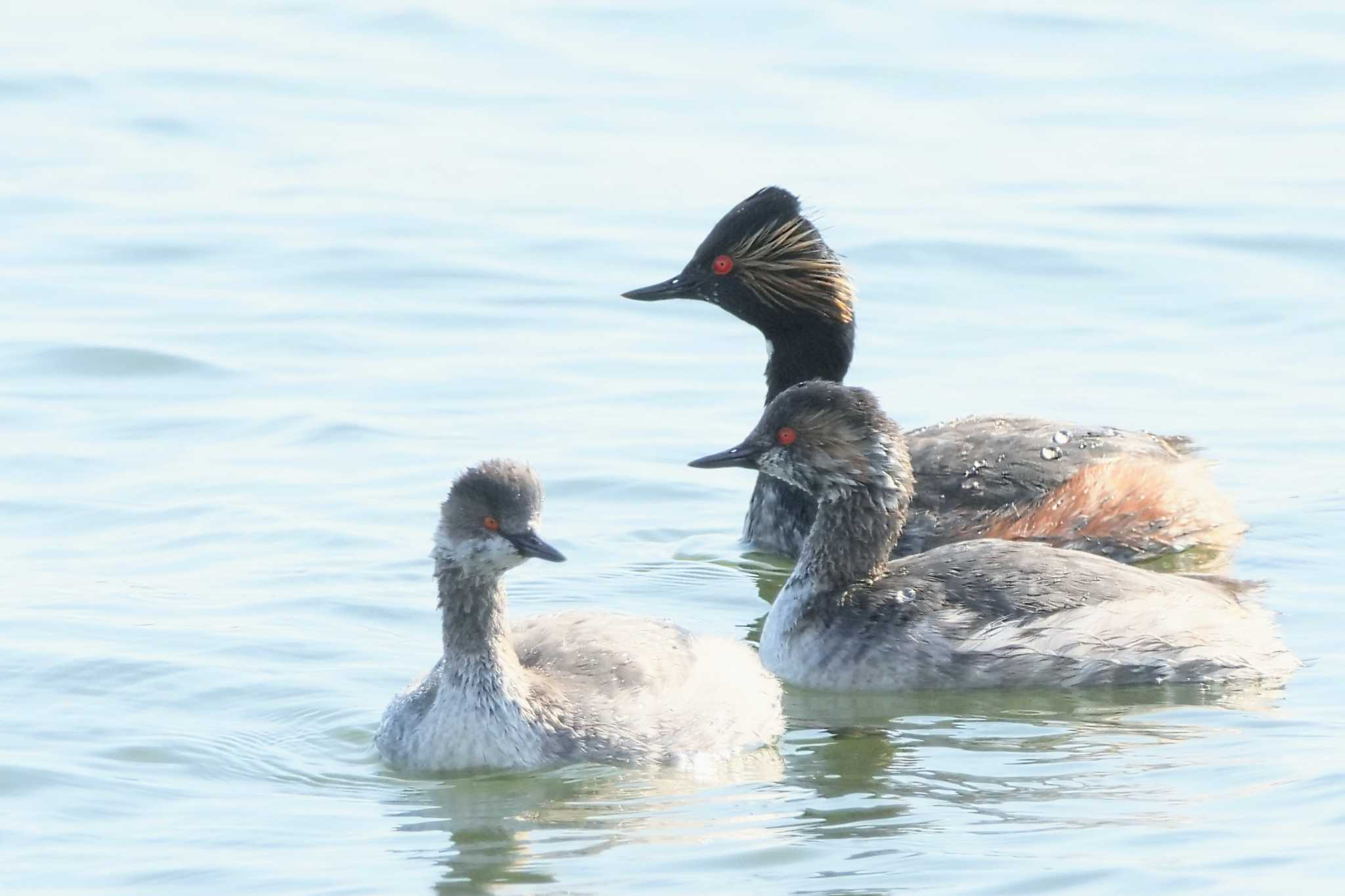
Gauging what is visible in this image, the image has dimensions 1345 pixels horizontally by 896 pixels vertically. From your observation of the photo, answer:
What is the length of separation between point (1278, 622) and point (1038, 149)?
27.8 feet

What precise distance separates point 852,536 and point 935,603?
558 millimetres

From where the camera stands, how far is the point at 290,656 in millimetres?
10148

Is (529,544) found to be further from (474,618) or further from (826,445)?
(826,445)

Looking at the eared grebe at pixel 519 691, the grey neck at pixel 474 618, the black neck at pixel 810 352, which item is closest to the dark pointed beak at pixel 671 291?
the black neck at pixel 810 352

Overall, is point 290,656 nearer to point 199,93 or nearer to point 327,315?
point 327,315

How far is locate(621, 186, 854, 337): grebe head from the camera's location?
12438 millimetres

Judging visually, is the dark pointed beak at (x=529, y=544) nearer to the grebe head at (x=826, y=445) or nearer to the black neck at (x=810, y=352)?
the grebe head at (x=826, y=445)

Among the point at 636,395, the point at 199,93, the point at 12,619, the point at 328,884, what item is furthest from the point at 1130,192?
the point at 328,884

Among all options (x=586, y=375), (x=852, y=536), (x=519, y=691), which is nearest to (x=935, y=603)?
(x=852, y=536)

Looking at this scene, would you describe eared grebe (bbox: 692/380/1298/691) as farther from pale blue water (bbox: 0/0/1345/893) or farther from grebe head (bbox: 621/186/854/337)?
grebe head (bbox: 621/186/854/337)

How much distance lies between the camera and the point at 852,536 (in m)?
10.5

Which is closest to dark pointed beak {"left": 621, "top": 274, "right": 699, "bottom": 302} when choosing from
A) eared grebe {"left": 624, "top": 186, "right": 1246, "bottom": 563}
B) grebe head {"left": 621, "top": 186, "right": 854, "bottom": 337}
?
grebe head {"left": 621, "top": 186, "right": 854, "bottom": 337}

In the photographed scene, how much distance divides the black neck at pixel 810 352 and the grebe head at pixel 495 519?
12.8 ft

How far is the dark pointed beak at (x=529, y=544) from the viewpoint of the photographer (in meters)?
8.67
